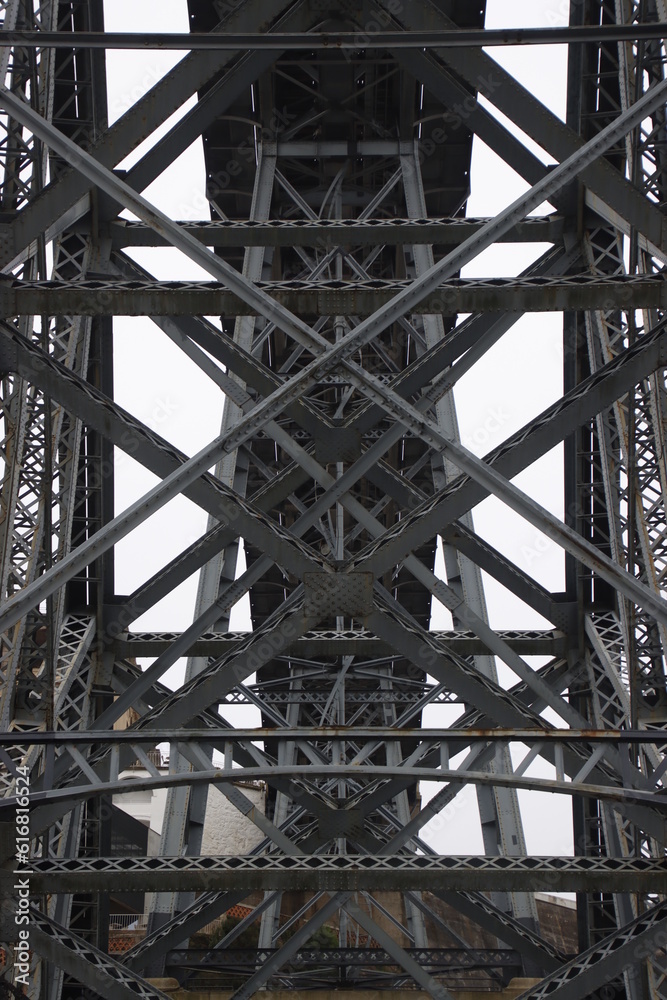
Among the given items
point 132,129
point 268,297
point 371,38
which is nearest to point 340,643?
point 268,297

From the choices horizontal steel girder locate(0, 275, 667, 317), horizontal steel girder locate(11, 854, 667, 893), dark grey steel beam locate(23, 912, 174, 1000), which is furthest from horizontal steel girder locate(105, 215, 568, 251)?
dark grey steel beam locate(23, 912, 174, 1000)

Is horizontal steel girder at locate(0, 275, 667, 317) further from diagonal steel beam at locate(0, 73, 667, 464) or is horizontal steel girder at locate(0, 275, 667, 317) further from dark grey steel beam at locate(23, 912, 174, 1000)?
dark grey steel beam at locate(23, 912, 174, 1000)

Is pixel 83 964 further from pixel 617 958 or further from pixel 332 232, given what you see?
pixel 332 232

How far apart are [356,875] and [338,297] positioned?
4056 millimetres

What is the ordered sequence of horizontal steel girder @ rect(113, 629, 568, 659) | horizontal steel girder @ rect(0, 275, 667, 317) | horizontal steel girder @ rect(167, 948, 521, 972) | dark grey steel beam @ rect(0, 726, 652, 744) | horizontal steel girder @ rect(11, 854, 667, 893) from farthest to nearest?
horizontal steel girder @ rect(167, 948, 521, 972), horizontal steel girder @ rect(113, 629, 568, 659), horizontal steel girder @ rect(0, 275, 667, 317), dark grey steel beam @ rect(0, 726, 652, 744), horizontal steel girder @ rect(11, 854, 667, 893)

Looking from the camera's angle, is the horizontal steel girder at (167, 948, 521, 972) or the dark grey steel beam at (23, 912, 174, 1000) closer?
the dark grey steel beam at (23, 912, 174, 1000)

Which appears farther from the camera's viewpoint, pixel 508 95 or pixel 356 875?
pixel 508 95

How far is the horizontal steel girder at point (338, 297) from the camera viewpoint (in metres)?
9.71

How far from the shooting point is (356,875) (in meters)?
9.38

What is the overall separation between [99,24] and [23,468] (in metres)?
4.87

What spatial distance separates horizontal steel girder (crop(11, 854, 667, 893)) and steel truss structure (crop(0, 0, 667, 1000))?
0.08ft

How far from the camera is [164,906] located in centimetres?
1355

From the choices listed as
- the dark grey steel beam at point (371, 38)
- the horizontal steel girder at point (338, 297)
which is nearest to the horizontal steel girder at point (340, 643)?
the horizontal steel girder at point (338, 297)

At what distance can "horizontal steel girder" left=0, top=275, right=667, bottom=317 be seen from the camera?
9.71 metres
